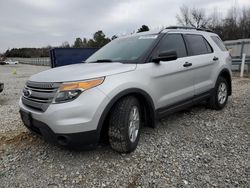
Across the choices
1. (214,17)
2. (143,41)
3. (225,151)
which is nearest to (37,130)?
(143,41)

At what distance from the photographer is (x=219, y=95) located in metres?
5.00

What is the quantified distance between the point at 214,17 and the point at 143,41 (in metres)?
45.0

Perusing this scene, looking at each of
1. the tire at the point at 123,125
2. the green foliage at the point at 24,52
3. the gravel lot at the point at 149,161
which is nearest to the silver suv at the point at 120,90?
the tire at the point at 123,125

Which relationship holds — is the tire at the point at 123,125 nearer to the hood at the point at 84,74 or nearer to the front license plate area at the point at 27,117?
the hood at the point at 84,74

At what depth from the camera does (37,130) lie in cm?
290

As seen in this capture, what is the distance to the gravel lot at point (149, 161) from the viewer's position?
256cm

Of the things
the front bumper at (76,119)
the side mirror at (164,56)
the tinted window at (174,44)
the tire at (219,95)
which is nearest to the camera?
the front bumper at (76,119)

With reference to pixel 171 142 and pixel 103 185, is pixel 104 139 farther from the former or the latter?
pixel 171 142

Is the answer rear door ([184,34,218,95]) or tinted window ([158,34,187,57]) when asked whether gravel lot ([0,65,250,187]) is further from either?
tinted window ([158,34,187,57])

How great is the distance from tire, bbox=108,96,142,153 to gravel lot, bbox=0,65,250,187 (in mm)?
196

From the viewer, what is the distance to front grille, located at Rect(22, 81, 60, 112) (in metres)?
2.66

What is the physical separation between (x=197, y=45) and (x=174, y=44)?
773 mm

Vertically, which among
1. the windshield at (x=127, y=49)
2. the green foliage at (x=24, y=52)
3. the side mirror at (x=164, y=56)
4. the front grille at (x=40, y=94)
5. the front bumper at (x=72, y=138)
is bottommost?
the front bumper at (x=72, y=138)

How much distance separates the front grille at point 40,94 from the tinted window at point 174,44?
5.91 ft
